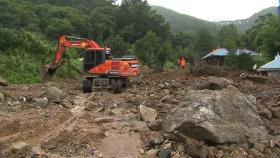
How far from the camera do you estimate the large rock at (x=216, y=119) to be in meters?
8.42

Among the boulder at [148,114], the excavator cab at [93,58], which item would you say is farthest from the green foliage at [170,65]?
the boulder at [148,114]

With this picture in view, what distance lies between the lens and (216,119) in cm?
859

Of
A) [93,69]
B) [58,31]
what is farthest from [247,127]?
[58,31]

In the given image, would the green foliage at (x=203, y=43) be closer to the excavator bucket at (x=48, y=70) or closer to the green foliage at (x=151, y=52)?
the green foliage at (x=151, y=52)

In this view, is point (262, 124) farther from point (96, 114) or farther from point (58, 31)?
point (58, 31)

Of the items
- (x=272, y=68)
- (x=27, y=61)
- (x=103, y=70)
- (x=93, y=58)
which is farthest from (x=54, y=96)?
(x=272, y=68)

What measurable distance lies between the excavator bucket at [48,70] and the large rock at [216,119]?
1085cm

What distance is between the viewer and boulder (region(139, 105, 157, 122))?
1082 cm

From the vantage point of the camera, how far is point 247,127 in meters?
8.87

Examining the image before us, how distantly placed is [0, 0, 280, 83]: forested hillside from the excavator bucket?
330 centimetres

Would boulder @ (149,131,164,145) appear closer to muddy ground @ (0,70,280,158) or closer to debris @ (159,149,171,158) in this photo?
muddy ground @ (0,70,280,158)

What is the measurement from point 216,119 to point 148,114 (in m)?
2.70

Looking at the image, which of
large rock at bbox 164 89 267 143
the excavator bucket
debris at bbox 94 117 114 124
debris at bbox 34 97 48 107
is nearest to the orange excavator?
the excavator bucket

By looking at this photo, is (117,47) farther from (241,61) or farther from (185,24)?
(185,24)
